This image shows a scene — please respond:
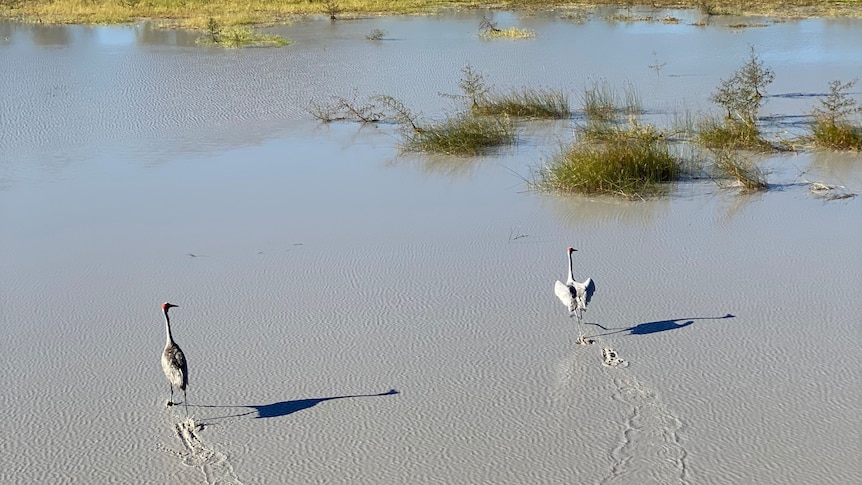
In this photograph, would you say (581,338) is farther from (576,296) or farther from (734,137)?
(734,137)

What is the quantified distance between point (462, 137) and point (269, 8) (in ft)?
64.7

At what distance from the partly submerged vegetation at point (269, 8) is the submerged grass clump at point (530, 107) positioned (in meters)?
13.7

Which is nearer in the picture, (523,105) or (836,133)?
(836,133)

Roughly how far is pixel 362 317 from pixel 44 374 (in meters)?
2.05

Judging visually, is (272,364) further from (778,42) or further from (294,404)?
(778,42)

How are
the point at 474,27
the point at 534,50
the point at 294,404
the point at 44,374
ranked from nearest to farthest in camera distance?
the point at 294,404, the point at 44,374, the point at 534,50, the point at 474,27

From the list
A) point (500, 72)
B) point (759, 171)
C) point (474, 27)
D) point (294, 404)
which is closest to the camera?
point (294, 404)

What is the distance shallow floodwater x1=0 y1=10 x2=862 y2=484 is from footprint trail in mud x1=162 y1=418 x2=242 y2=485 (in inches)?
0.8

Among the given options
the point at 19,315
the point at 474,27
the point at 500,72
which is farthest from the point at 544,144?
the point at 474,27

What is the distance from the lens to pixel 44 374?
21.2 ft

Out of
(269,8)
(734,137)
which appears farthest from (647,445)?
(269,8)

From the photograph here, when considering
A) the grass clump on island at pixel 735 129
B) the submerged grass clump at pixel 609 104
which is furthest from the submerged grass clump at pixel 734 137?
the submerged grass clump at pixel 609 104

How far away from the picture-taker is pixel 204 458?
535 centimetres

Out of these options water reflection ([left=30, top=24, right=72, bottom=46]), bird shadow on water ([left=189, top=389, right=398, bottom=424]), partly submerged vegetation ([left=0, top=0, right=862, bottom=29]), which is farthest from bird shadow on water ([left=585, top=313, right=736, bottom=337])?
Result: partly submerged vegetation ([left=0, top=0, right=862, bottom=29])
